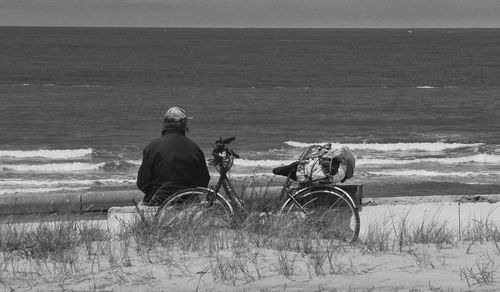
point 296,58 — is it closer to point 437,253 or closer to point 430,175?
point 430,175

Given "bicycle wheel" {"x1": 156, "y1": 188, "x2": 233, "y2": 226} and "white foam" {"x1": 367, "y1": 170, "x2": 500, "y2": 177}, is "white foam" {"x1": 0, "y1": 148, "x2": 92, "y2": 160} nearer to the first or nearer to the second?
"white foam" {"x1": 367, "y1": 170, "x2": 500, "y2": 177}

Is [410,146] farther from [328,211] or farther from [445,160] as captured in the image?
[328,211]

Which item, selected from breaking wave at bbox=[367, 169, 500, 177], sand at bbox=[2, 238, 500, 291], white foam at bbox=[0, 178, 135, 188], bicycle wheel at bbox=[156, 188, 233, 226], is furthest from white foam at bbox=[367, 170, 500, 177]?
sand at bbox=[2, 238, 500, 291]

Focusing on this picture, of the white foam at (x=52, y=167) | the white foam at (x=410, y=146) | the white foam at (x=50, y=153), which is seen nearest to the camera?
the white foam at (x=52, y=167)

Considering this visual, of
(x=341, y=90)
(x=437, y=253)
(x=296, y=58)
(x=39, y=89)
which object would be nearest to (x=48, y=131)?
(x=39, y=89)

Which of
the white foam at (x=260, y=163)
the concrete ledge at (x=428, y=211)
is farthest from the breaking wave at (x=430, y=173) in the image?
the concrete ledge at (x=428, y=211)

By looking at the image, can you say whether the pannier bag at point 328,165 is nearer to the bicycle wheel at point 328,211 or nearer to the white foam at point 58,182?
the bicycle wheel at point 328,211

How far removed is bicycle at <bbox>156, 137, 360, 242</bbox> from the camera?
771cm

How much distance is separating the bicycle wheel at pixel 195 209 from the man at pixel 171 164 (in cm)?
25

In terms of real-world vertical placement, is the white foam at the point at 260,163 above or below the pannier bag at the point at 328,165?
above

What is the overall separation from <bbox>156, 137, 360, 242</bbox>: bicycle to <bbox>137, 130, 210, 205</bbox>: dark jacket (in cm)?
23

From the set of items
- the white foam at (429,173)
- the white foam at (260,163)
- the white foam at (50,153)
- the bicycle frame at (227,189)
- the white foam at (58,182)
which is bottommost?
the bicycle frame at (227,189)

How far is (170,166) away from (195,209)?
0.59 meters

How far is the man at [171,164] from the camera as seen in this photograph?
8.20m
